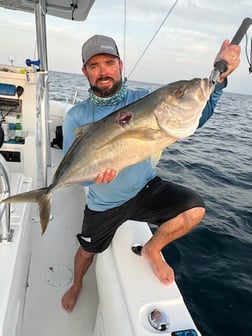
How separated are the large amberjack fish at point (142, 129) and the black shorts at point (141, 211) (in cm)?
57

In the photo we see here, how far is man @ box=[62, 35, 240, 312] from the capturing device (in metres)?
2.23

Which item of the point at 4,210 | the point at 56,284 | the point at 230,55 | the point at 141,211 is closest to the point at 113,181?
the point at 141,211

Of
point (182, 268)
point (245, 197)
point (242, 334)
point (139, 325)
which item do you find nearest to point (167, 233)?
point (139, 325)

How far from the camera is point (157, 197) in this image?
7.86 ft

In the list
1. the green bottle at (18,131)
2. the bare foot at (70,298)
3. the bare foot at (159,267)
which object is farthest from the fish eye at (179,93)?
the green bottle at (18,131)

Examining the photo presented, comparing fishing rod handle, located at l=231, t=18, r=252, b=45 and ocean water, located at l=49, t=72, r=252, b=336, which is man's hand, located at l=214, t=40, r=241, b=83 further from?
ocean water, located at l=49, t=72, r=252, b=336

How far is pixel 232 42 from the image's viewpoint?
1.74m

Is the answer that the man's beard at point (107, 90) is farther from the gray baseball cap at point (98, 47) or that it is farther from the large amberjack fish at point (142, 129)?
the large amberjack fish at point (142, 129)

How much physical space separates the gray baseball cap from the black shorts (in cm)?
102

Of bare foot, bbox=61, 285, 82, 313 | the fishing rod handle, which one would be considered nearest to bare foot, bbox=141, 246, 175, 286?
bare foot, bbox=61, 285, 82, 313

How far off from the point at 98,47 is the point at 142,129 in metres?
0.85

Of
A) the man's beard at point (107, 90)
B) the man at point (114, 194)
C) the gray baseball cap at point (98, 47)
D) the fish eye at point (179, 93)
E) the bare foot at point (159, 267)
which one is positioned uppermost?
the gray baseball cap at point (98, 47)

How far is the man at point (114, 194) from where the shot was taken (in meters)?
2.23

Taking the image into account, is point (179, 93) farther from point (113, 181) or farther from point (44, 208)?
point (44, 208)
